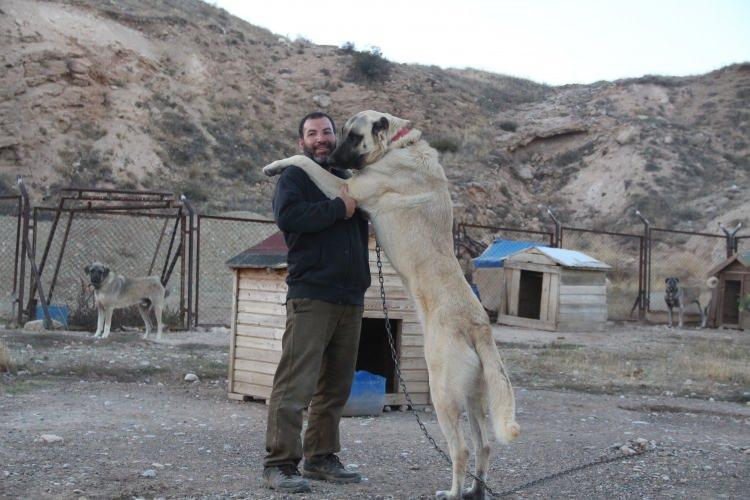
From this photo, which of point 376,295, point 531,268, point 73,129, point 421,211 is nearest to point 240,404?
point 376,295

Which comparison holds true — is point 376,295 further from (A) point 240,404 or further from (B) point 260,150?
(B) point 260,150

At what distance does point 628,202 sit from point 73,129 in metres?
22.1

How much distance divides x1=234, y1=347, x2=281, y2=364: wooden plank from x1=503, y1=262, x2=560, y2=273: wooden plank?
9.82 metres

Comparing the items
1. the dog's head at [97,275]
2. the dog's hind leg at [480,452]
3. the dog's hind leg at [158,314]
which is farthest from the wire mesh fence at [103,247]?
the dog's hind leg at [480,452]

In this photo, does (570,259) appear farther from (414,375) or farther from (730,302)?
(414,375)

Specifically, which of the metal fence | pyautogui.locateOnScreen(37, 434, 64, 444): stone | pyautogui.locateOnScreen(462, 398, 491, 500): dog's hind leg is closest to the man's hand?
pyautogui.locateOnScreen(462, 398, 491, 500): dog's hind leg

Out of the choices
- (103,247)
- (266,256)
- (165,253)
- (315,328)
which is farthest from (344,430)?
(165,253)

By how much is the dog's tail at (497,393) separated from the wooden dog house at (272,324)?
3.33 meters

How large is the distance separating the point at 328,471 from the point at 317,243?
1.31 m

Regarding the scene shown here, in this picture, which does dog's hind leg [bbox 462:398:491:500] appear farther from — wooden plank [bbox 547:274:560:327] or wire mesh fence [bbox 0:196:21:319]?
wire mesh fence [bbox 0:196:21:319]

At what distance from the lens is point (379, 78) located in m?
41.4

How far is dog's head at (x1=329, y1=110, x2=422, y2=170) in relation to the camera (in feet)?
15.7

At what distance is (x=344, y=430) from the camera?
6645 mm

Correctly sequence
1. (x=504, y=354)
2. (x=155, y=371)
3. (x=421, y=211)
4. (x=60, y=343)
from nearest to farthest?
1. (x=421, y=211)
2. (x=155, y=371)
3. (x=60, y=343)
4. (x=504, y=354)
